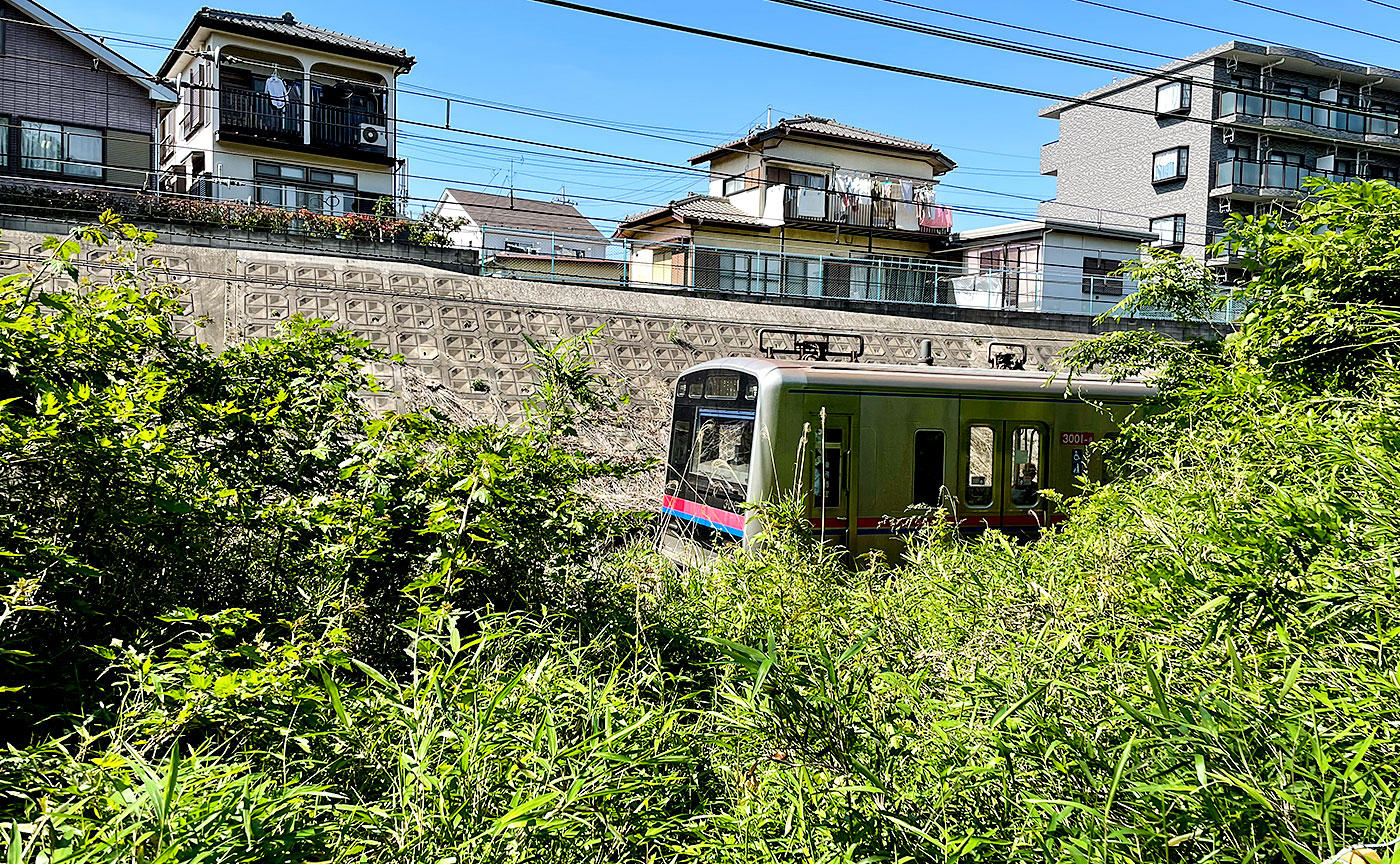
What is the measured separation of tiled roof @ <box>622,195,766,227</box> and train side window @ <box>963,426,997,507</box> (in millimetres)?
22152

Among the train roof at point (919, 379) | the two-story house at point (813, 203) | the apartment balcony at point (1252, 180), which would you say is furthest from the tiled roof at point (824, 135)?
the train roof at point (919, 379)

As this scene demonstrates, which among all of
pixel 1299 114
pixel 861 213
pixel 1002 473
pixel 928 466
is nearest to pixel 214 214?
pixel 928 466

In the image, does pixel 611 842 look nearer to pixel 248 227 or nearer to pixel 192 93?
pixel 248 227

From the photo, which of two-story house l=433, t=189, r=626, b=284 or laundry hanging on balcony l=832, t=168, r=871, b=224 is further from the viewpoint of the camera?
laundry hanging on balcony l=832, t=168, r=871, b=224

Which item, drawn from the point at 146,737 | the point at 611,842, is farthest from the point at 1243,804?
the point at 146,737

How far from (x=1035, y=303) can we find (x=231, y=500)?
26.5m

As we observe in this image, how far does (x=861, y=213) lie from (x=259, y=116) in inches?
768

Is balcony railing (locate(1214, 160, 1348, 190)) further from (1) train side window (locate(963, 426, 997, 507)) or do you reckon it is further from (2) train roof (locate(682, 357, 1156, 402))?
(1) train side window (locate(963, 426, 997, 507))

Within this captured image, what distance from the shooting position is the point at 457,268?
20156mm

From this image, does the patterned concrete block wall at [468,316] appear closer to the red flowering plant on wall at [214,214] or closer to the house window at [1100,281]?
the red flowering plant on wall at [214,214]

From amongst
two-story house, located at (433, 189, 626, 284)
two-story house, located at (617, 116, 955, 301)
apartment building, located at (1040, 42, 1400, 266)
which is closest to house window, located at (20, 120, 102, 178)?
two-story house, located at (433, 189, 626, 284)

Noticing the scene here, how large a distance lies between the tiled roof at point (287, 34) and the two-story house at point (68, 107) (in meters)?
2.18

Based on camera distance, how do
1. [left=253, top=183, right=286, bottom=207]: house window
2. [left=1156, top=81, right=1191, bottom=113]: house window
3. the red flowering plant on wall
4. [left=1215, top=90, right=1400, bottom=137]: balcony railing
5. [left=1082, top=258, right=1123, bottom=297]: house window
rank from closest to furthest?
the red flowering plant on wall → [left=253, top=183, right=286, bottom=207]: house window → [left=1082, top=258, right=1123, bottom=297]: house window → [left=1215, top=90, right=1400, bottom=137]: balcony railing → [left=1156, top=81, right=1191, bottom=113]: house window

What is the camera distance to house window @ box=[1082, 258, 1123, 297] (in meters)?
27.6
